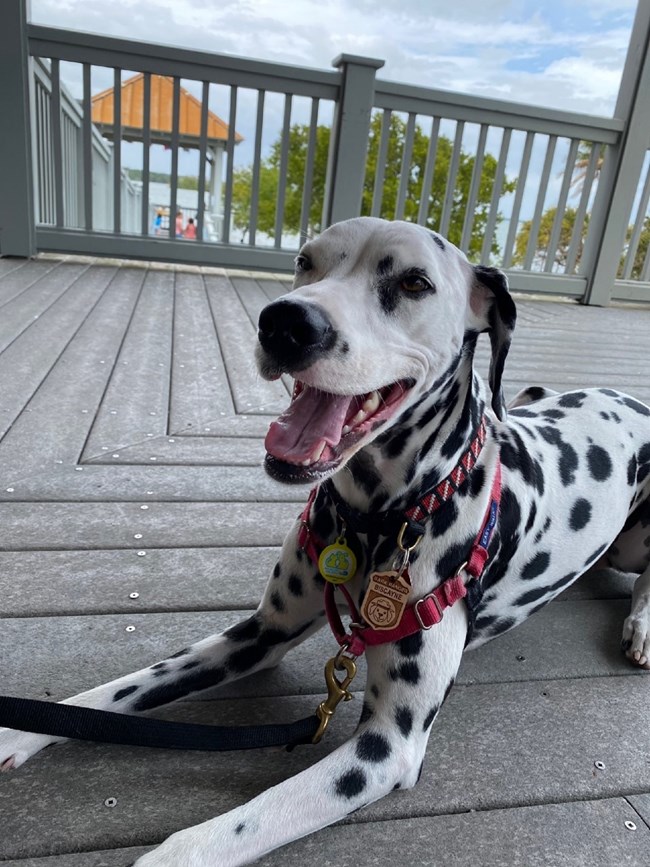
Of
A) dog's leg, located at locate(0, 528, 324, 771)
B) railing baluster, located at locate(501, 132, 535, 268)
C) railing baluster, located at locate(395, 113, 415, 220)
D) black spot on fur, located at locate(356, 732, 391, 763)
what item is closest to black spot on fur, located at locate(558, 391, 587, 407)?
dog's leg, located at locate(0, 528, 324, 771)

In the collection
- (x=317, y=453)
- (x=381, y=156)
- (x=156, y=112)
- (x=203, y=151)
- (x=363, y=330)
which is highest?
(x=156, y=112)

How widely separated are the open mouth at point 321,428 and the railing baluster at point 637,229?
6.75 m

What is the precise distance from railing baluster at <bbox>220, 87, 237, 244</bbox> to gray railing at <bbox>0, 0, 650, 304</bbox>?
0.04ft

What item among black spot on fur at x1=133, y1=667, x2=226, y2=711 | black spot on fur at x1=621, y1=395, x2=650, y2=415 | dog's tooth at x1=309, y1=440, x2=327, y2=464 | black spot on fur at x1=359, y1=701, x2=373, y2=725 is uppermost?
dog's tooth at x1=309, y1=440, x2=327, y2=464

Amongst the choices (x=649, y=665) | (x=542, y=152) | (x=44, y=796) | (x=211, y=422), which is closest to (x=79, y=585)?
(x=44, y=796)

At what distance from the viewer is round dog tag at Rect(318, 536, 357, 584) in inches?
56.9

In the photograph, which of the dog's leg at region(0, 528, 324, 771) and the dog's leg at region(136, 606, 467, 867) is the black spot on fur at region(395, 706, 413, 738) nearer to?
the dog's leg at region(136, 606, 467, 867)

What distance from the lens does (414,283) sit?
1355 mm

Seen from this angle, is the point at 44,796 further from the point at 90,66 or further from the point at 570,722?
the point at 90,66

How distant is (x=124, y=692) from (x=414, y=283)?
1.02 metres

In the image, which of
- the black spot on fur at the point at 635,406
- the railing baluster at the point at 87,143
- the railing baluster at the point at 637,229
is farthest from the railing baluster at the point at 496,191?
the black spot on fur at the point at 635,406

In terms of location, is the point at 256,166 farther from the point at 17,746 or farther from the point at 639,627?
the point at 17,746

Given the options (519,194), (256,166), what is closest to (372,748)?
(256,166)

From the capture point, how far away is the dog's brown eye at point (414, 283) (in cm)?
135
